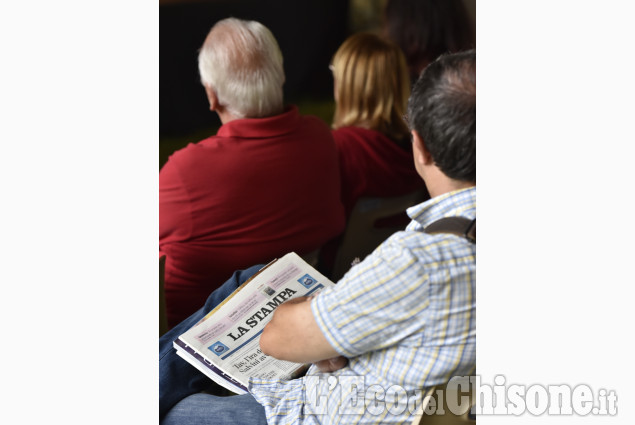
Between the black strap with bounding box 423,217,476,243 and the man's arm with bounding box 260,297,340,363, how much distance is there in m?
0.24

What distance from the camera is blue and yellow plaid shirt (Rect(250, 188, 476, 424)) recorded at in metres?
1.02

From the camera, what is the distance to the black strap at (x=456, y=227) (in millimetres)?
1055

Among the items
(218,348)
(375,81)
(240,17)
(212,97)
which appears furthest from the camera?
(375,81)

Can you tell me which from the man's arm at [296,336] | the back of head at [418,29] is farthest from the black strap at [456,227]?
the back of head at [418,29]

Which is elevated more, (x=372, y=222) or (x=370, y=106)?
(x=370, y=106)

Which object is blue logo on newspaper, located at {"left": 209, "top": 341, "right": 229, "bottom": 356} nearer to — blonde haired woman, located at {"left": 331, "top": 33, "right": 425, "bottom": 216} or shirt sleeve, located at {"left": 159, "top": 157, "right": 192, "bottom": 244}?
shirt sleeve, located at {"left": 159, "top": 157, "right": 192, "bottom": 244}

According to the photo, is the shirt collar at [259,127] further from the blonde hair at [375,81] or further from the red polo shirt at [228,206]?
the blonde hair at [375,81]

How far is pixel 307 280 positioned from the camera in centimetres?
142

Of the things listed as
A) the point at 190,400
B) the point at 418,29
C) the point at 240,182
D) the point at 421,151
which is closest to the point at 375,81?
the point at 418,29

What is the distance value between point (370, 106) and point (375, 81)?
8 cm

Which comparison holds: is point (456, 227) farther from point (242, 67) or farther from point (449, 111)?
point (242, 67)
